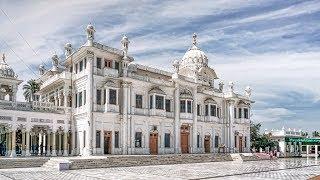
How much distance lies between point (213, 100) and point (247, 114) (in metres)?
6.50

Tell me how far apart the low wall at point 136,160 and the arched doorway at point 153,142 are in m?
4.06

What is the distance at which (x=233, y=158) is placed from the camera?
127 feet

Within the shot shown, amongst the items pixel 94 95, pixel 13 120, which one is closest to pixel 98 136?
pixel 94 95

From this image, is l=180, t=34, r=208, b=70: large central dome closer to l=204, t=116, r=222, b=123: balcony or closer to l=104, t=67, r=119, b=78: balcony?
l=204, t=116, r=222, b=123: balcony

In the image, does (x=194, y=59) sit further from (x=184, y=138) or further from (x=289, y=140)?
(x=289, y=140)

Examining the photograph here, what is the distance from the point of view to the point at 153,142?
123ft

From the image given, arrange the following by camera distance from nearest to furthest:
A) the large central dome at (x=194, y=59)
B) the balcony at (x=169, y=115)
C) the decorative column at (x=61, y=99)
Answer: the decorative column at (x=61, y=99) < the balcony at (x=169, y=115) < the large central dome at (x=194, y=59)

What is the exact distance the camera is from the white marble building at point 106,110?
32.1 meters

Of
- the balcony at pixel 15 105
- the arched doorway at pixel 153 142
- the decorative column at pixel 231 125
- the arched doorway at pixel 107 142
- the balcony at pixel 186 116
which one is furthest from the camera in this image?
the decorative column at pixel 231 125

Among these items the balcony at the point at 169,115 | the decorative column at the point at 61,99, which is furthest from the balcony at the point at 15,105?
the balcony at the point at 169,115

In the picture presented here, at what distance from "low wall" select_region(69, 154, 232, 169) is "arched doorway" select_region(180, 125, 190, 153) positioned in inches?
160

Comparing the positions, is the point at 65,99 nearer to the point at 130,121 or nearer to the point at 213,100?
the point at 130,121

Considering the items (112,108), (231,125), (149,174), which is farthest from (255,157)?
(149,174)

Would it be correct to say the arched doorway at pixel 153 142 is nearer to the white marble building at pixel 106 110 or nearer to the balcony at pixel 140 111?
the white marble building at pixel 106 110
